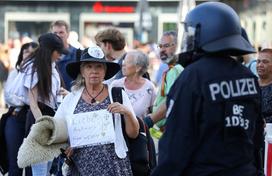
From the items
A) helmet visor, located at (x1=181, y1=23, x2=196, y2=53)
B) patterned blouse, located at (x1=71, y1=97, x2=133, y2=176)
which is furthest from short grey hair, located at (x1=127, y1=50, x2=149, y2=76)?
helmet visor, located at (x1=181, y1=23, x2=196, y2=53)

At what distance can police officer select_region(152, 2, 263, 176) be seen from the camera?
145 inches

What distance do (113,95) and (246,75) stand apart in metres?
1.69

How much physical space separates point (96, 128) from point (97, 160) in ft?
0.78

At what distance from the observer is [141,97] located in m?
7.23

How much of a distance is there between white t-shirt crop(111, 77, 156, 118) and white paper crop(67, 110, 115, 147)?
1.83 m

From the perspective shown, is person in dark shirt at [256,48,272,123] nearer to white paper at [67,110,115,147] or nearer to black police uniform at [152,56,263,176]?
white paper at [67,110,115,147]

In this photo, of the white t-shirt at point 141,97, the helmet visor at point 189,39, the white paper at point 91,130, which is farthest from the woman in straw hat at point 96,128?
the white t-shirt at point 141,97

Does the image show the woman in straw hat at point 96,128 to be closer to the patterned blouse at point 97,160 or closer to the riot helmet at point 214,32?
the patterned blouse at point 97,160

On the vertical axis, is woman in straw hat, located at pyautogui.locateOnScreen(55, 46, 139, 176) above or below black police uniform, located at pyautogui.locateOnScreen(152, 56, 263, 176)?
below

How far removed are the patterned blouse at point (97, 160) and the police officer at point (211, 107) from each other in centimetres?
154

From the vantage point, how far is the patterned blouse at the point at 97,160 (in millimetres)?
5270

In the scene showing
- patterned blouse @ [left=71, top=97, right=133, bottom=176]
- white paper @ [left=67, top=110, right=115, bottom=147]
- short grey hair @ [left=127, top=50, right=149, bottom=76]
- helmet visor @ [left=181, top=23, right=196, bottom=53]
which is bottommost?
patterned blouse @ [left=71, top=97, right=133, bottom=176]

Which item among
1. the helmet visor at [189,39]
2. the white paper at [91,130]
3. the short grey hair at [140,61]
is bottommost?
the white paper at [91,130]

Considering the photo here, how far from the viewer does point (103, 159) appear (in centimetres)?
527
